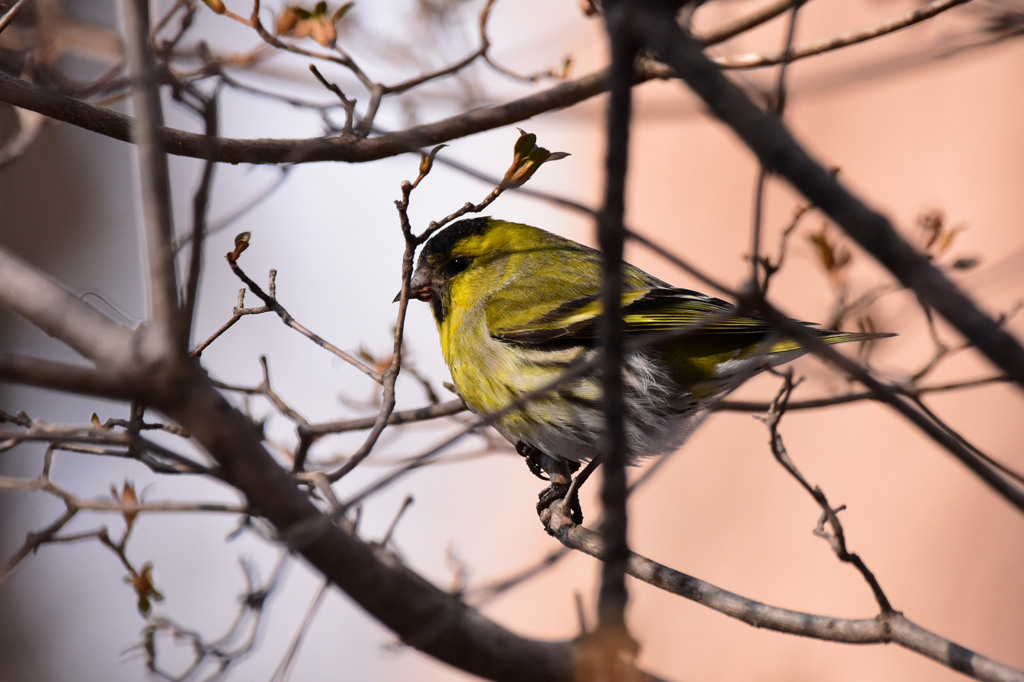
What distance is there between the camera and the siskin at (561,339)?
2971 mm

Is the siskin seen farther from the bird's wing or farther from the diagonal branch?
the diagonal branch

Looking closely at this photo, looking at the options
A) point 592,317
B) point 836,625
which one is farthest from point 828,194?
point 592,317

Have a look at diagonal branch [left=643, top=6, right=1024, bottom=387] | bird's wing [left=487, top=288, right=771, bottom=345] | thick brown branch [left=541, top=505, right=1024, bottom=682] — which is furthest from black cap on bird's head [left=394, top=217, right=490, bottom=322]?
diagonal branch [left=643, top=6, right=1024, bottom=387]

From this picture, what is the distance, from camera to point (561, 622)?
579cm

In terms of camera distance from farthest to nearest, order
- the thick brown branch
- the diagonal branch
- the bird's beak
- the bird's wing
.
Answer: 1. the bird's beak
2. the bird's wing
3. the thick brown branch
4. the diagonal branch

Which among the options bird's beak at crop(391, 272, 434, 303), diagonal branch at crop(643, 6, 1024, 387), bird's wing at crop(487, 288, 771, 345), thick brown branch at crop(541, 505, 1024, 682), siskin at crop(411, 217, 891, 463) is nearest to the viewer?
diagonal branch at crop(643, 6, 1024, 387)

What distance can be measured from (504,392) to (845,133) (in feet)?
9.81

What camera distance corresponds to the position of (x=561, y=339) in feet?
10.6

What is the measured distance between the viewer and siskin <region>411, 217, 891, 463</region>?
2971mm

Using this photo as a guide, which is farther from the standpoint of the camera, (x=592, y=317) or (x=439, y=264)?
(x=439, y=264)

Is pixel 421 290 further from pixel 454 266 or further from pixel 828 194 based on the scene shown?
pixel 828 194

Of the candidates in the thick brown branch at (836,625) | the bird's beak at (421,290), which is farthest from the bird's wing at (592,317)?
the thick brown branch at (836,625)

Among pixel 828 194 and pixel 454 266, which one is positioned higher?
pixel 454 266

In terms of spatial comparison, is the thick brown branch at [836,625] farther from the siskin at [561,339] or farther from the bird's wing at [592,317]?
the bird's wing at [592,317]
